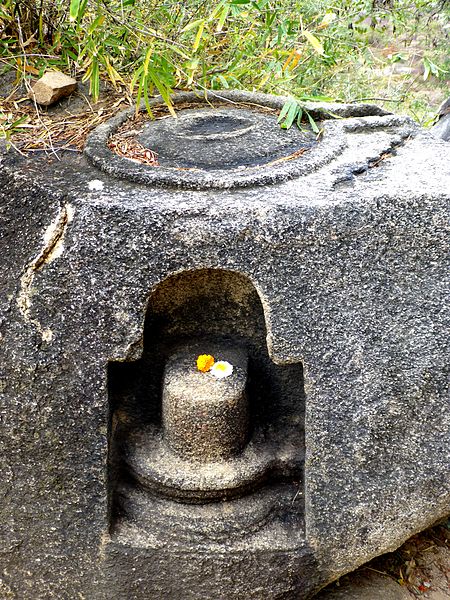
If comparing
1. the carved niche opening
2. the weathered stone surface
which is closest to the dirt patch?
the weathered stone surface

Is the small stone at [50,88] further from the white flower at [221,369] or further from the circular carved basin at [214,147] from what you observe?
the white flower at [221,369]

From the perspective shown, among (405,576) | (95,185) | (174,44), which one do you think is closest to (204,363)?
(95,185)

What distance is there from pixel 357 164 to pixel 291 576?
1077 mm

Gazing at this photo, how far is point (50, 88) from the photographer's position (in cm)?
220

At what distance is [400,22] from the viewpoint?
352 centimetres

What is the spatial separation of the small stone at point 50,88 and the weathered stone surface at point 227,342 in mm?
467

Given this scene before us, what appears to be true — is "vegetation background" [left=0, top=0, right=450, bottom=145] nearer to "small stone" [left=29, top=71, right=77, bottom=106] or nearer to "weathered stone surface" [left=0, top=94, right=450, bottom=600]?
"small stone" [left=29, top=71, right=77, bottom=106]

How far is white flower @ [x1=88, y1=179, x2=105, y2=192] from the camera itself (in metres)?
1.64

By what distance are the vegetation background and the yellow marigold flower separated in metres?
0.70

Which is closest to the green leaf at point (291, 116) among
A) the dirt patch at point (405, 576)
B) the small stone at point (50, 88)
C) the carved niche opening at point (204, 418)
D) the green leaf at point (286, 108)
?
the green leaf at point (286, 108)

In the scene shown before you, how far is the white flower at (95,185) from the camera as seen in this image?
1642mm

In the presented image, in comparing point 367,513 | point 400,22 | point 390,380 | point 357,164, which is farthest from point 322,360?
point 400,22

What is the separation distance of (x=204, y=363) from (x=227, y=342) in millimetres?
132

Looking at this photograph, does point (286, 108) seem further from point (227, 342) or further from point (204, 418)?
point (204, 418)
